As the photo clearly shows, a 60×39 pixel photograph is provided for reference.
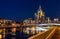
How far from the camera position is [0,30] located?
77.1 m

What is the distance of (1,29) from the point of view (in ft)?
257

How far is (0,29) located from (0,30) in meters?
0.45

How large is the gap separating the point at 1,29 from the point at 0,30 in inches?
45.4

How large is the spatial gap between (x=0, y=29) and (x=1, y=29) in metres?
1.21
